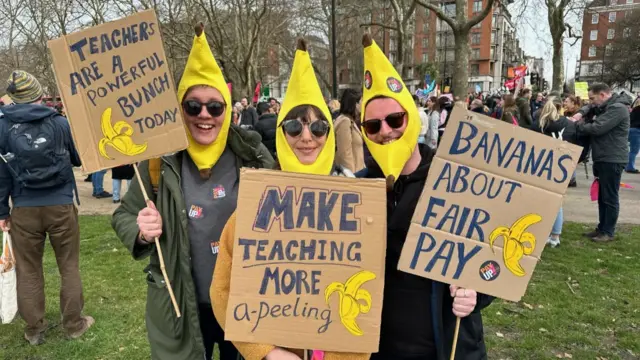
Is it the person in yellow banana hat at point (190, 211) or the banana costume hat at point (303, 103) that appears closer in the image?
the banana costume hat at point (303, 103)

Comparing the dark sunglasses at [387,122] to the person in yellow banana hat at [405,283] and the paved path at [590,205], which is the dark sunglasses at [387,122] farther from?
the paved path at [590,205]

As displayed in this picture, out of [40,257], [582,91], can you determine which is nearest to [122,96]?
[40,257]

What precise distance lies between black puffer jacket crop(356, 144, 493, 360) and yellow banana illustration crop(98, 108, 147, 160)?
1.20 metres

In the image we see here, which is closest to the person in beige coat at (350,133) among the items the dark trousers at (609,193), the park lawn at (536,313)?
the park lawn at (536,313)

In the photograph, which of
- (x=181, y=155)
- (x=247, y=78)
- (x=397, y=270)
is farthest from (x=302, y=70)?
(x=247, y=78)

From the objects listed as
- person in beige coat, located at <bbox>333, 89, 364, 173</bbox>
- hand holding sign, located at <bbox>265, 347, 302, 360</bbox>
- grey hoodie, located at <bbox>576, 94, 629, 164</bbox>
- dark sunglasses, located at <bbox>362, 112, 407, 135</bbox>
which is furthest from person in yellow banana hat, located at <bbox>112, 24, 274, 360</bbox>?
grey hoodie, located at <bbox>576, 94, 629, 164</bbox>

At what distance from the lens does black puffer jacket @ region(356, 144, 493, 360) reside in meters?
1.75

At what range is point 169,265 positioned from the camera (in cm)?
208

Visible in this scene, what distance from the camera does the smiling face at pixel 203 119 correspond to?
214cm

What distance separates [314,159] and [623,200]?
891 cm

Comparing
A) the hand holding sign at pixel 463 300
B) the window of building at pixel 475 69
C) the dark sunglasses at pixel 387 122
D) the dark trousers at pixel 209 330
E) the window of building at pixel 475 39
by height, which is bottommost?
the dark trousers at pixel 209 330

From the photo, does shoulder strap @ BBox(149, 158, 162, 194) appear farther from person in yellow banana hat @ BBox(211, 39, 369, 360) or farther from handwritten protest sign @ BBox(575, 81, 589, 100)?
handwritten protest sign @ BBox(575, 81, 589, 100)

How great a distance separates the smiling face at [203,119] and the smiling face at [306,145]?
45 cm

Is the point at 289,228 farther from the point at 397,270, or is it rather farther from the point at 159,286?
the point at 159,286
